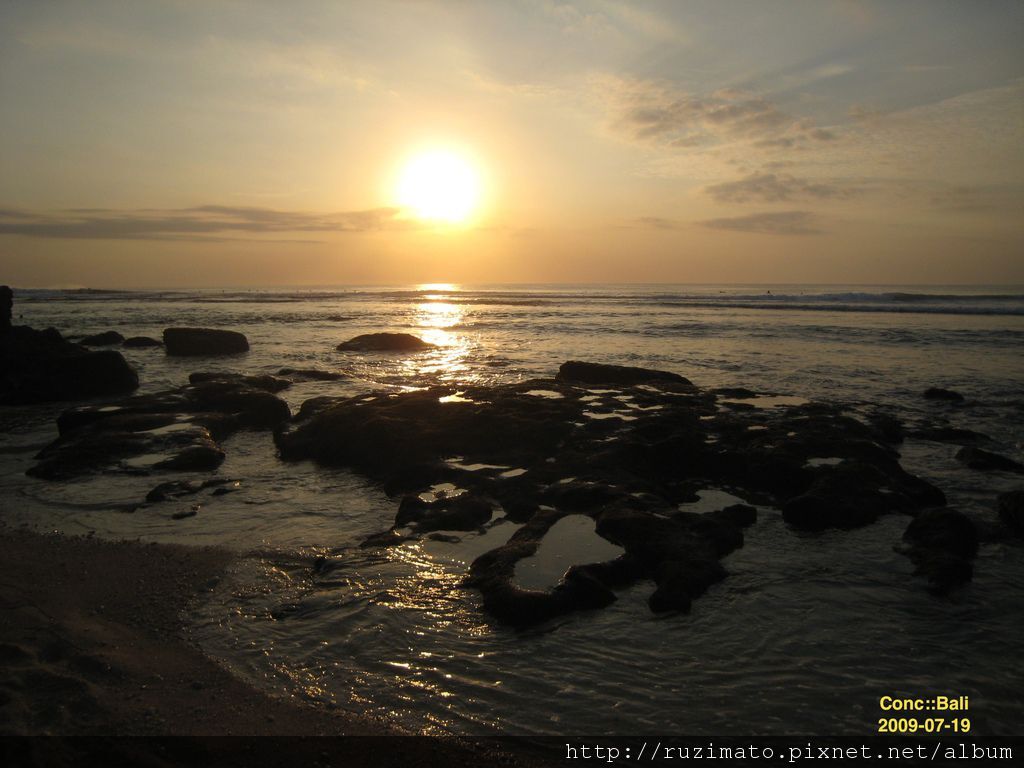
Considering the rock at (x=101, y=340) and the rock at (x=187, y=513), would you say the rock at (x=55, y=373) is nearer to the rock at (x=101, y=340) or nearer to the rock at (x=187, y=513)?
the rock at (x=187, y=513)

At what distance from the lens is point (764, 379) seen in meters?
20.4

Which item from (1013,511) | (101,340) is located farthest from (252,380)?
(101,340)

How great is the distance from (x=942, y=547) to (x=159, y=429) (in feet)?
43.8

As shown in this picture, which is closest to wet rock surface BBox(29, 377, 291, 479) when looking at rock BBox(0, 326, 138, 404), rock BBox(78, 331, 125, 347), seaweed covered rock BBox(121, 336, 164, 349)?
rock BBox(0, 326, 138, 404)

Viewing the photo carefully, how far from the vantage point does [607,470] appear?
10.2 metres

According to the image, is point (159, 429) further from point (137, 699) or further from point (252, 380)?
point (137, 699)

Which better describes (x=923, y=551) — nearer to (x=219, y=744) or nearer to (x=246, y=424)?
(x=219, y=744)

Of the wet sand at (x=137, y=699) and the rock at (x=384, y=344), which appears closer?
the wet sand at (x=137, y=699)

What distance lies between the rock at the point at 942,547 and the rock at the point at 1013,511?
3.02 feet

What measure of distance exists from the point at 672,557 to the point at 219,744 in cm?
471

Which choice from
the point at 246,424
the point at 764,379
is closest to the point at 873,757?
the point at 246,424

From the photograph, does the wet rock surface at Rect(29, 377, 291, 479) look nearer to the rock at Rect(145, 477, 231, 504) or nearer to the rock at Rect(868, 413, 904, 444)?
the rock at Rect(145, 477, 231, 504)

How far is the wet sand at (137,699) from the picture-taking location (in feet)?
13.4

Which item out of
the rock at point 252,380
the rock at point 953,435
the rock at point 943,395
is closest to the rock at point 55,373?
the rock at point 252,380
